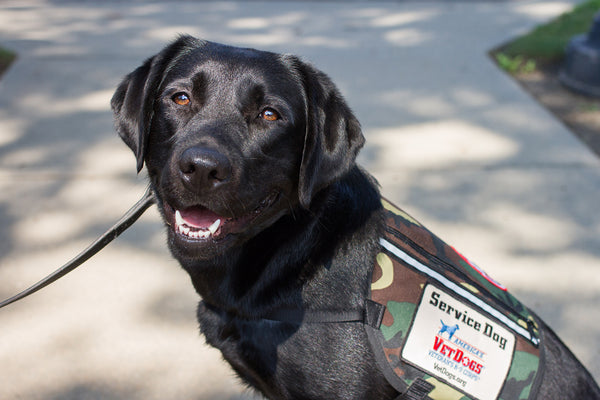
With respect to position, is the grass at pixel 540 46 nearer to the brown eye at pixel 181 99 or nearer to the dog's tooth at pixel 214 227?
the brown eye at pixel 181 99

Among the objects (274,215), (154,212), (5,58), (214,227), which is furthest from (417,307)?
(5,58)

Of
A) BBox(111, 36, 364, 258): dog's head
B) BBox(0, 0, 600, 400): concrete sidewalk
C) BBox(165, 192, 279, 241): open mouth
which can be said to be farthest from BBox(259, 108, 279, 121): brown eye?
BBox(0, 0, 600, 400): concrete sidewalk

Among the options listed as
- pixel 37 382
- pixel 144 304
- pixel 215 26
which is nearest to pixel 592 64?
pixel 215 26

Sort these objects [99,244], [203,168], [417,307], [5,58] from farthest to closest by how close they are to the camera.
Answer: [5,58] → [99,244] → [417,307] → [203,168]

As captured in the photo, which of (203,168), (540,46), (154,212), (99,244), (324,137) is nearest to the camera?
(203,168)

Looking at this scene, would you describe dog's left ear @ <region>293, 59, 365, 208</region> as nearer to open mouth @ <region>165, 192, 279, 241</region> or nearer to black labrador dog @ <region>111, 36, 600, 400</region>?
black labrador dog @ <region>111, 36, 600, 400</region>

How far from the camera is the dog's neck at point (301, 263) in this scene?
6.10 feet

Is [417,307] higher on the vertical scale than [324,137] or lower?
lower

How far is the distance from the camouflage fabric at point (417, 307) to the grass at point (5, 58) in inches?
185

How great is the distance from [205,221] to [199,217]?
0.11 ft

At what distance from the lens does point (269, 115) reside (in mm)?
1931

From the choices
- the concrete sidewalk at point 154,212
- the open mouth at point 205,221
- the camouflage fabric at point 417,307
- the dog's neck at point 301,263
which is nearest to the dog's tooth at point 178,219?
the open mouth at point 205,221

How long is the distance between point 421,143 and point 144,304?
8.24ft

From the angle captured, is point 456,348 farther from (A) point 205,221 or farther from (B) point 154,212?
(B) point 154,212
